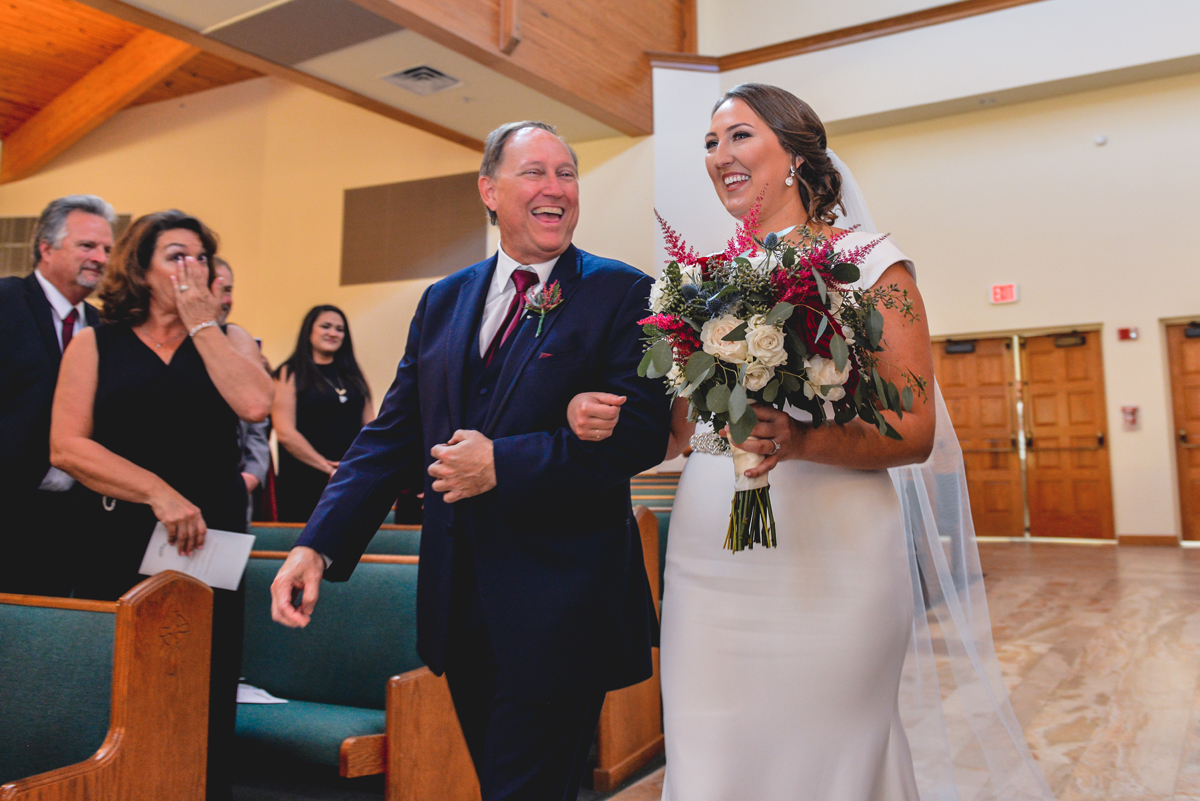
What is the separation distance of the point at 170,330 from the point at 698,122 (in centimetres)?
724

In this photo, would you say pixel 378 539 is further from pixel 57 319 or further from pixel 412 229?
pixel 412 229

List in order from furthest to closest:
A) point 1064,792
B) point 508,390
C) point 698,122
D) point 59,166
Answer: point 59,166, point 698,122, point 1064,792, point 508,390

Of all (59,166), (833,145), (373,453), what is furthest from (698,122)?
(59,166)

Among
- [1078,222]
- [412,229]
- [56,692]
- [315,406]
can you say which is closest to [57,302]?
[56,692]

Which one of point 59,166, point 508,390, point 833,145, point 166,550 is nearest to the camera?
point 508,390

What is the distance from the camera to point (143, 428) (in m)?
2.23

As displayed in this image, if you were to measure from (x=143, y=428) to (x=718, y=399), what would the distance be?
1593mm

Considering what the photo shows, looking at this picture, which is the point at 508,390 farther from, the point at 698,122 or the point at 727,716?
the point at 698,122

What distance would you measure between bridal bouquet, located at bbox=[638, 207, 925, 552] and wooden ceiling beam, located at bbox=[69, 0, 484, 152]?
5637 mm

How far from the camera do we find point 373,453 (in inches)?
67.0

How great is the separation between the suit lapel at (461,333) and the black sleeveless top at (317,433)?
2939 mm

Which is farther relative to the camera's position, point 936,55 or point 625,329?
point 936,55

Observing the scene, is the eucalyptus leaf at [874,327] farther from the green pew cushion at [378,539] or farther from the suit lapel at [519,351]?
the green pew cushion at [378,539]

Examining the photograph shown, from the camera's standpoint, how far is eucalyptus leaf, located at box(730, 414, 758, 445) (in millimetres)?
1331
